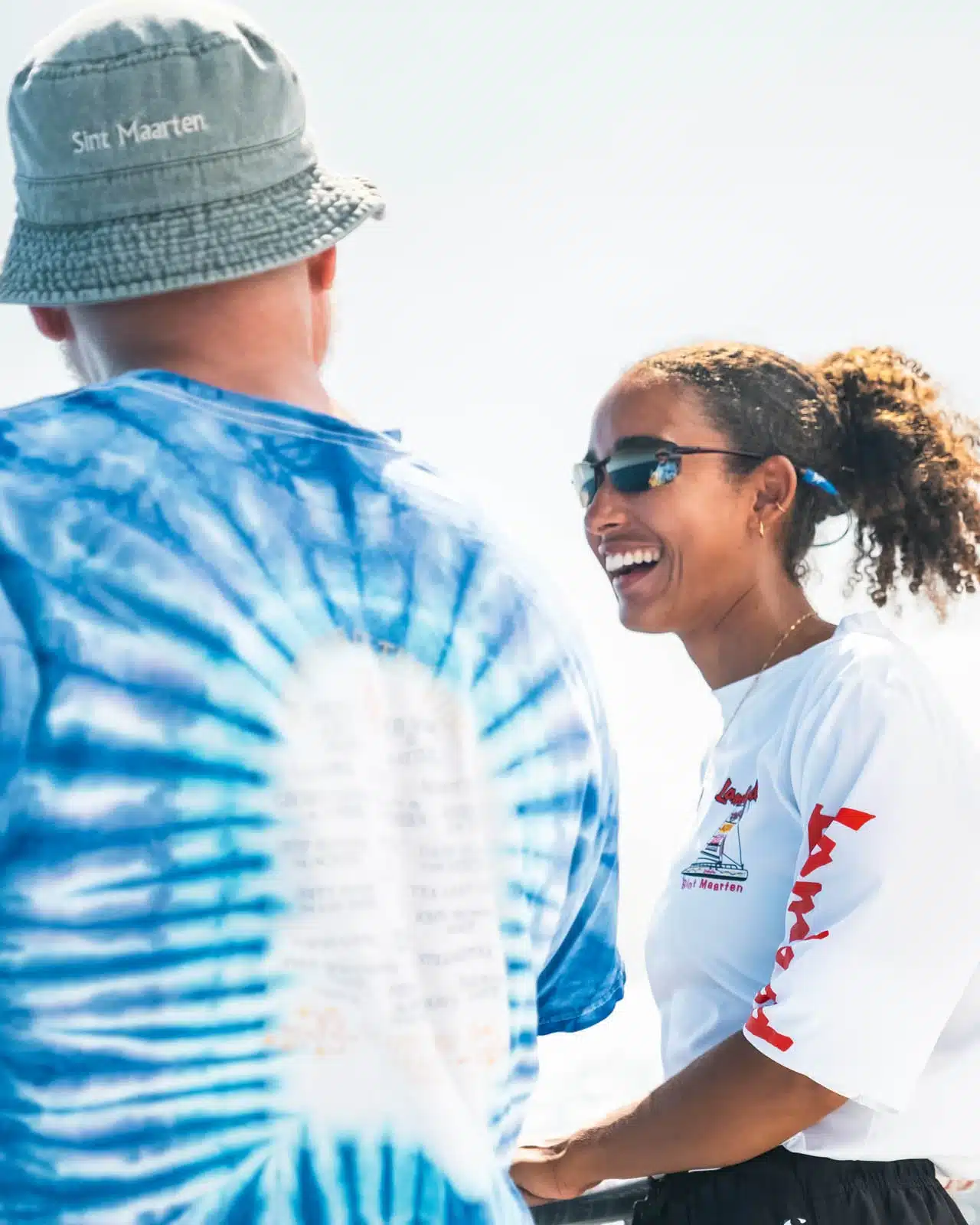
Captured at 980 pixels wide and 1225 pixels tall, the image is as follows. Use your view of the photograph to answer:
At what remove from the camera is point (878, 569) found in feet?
8.84

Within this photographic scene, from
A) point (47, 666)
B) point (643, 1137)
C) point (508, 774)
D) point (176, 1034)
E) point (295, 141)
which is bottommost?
point (643, 1137)

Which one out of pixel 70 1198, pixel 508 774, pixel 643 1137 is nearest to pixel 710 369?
pixel 643 1137

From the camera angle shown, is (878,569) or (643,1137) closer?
(643,1137)

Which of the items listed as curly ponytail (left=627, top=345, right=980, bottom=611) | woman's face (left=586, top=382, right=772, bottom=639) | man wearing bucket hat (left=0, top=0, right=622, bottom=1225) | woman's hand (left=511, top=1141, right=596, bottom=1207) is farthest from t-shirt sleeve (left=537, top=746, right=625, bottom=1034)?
curly ponytail (left=627, top=345, right=980, bottom=611)

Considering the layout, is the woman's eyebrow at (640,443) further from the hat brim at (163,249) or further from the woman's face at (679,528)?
the hat brim at (163,249)

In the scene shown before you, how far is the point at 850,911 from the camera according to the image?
180 centimetres

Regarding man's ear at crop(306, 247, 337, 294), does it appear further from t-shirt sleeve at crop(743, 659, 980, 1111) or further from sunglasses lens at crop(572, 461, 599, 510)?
sunglasses lens at crop(572, 461, 599, 510)

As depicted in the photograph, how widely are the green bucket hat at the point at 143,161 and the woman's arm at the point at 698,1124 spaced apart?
121cm

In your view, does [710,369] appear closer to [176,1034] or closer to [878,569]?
[878,569]

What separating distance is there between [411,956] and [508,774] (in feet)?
0.57

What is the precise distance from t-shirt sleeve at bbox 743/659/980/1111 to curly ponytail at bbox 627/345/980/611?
2.27 feet

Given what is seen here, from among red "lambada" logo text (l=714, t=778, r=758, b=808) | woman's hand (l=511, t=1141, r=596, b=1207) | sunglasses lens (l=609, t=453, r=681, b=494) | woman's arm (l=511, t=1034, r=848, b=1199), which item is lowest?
woman's hand (l=511, t=1141, r=596, b=1207)

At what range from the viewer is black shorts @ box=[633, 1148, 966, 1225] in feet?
6.24

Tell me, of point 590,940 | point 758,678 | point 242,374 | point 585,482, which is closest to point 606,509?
point 585,482
